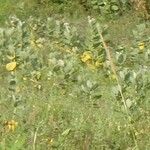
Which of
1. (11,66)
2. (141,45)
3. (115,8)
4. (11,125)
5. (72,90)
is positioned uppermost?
(11,125)

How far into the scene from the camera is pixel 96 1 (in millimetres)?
12898

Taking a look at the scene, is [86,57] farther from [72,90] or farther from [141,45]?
[72,90]

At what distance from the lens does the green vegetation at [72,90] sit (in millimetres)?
4609

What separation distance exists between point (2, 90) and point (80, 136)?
189 centimetres

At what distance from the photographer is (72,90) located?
21.1ft

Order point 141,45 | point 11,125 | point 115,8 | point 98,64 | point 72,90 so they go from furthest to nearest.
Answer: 1. point 115,8
2. point 141,45
3. point 98,64
4. point 72,90
5. point 11,125

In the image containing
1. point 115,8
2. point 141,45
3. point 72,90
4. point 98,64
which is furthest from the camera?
point 115,8

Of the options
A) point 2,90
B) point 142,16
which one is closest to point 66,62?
point 2,90

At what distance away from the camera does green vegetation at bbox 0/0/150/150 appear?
15.1 ft

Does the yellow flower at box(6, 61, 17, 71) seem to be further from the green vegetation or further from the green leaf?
the green leaf

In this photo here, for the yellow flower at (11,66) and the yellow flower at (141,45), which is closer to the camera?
the yellow flower at (11,66)

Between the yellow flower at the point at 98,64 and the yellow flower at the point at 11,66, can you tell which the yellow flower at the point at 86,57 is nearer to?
the yellow flower at the point at 98,64

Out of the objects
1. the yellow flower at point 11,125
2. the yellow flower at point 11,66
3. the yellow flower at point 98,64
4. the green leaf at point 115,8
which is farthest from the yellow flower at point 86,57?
the green leaf at point 115,8

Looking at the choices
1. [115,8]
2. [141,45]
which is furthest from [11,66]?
[115,8]
